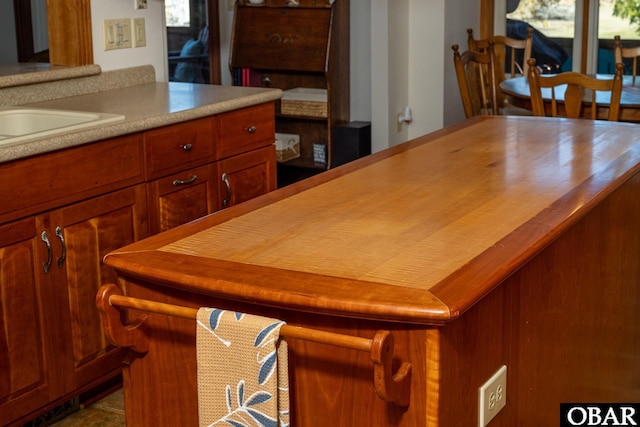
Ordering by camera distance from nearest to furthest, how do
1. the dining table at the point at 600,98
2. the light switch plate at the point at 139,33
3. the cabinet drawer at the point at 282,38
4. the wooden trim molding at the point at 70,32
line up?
the wooden trim molding at the point at 70,32
the light switch plate at the point at 139,33
the dining table at the point at 600,98
the cabinet drawer at the point at 282,38

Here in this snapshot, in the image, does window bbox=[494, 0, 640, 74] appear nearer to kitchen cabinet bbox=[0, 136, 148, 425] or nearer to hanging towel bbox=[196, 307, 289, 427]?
kitchen cabinet bbox=[0, 136, 148, 425]

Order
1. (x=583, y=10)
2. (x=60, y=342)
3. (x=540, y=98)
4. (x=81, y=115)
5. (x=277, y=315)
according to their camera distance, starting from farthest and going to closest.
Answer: (x=583, y=10), (x=540, y=98), (x=81, y=115), (x=60, y=342), (x=277, y=315)

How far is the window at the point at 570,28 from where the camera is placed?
246 inches

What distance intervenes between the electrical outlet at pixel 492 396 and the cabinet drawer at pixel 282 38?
12.4 ft

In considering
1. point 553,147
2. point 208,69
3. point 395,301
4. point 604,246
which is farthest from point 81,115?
point 208,69

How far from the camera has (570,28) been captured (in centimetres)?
638

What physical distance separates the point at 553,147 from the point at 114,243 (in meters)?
1.38

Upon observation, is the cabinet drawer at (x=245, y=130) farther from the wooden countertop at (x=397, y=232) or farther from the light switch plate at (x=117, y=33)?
the wooden countertop at (x=397, y=232)

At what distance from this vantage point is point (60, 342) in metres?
2.73

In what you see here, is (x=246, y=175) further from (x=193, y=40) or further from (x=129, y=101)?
(x=193, y=40)

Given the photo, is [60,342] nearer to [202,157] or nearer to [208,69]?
[202,157]

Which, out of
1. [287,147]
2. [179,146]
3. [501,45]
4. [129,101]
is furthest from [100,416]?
[501,45]

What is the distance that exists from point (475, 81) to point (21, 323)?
3208mm

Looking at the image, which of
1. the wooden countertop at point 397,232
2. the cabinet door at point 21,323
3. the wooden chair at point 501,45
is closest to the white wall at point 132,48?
the cabinet door at point 21,323
